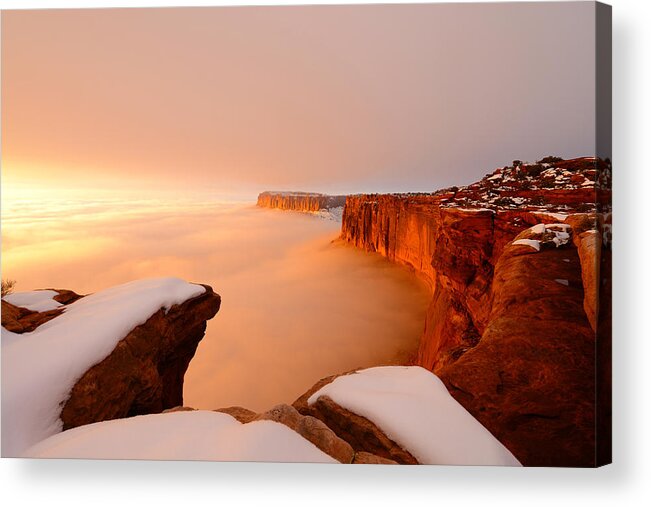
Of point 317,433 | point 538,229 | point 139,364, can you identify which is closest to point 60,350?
point 139,364

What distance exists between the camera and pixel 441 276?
252 inches

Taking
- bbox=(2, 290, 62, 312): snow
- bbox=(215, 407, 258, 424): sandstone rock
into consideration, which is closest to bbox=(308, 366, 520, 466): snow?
bbox=(215, 407, 258, 424): sandstone rock

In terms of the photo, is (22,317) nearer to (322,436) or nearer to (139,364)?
(139,364)

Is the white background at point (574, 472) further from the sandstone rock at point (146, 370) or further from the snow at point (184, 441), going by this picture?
the sandstone rock at point (146, 370)

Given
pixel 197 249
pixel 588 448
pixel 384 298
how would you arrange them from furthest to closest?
pixel 384 298, pixel 197 249, pixel 588 448

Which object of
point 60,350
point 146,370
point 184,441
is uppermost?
point 60,350

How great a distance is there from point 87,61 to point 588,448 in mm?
7634

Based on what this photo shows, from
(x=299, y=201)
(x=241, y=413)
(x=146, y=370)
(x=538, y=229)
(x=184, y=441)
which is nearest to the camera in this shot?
(x=184, y=441)

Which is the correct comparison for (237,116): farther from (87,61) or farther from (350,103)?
(87,61)

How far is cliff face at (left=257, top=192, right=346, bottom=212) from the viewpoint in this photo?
4.69 metres

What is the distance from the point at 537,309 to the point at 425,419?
1.67 metres

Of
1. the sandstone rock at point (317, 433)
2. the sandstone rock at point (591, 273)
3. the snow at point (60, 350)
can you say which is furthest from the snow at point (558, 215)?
the snow at point (60, 350)

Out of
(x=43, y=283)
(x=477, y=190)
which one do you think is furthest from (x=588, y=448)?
(x=43, y=283)

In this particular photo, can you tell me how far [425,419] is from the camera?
3.27 meters
